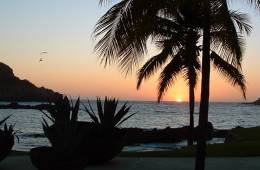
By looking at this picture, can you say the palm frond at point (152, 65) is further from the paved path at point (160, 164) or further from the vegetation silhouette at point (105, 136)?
the vegetation silhouette at point (105, 136)

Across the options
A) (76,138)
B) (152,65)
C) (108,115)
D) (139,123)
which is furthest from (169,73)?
(139,123)

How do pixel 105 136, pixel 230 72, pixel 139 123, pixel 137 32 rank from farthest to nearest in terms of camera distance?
1. pixel 139 123
2. pixel 230 72
3. pixel 105 136
4. pixel 137 32

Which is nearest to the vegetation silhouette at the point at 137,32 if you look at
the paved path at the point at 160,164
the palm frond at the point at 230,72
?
the paved path at the point at 160,164

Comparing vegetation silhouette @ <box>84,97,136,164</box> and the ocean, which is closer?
vegetation silhouette @ <box>84,97,136,164</box>

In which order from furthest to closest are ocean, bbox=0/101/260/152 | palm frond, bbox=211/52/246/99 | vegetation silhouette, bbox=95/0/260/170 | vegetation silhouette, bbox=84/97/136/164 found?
ocean, bbox=0/101/260/152 → palm frond, bbox=211/52/246/99 → vegetation silhouette, bbox=84/97/136/164 → vegetation silhouette, bbox=95/0/260/170

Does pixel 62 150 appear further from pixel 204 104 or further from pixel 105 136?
pixel 204 104

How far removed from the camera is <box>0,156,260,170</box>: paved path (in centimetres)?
1284

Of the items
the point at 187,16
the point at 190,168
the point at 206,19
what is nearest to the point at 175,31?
the point at 187,16

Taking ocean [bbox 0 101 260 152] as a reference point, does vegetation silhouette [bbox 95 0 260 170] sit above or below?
above

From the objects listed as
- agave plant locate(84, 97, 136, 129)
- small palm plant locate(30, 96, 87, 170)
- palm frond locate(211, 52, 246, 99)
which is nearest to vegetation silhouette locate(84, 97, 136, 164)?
agave plant locate(84, 97, 136, 129)

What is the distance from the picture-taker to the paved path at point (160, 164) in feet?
42.1

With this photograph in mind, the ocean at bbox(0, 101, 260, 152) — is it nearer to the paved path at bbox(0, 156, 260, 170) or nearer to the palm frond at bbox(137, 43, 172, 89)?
the palm frond at bbox(137, 43, 172, 89)

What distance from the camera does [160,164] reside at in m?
13.4

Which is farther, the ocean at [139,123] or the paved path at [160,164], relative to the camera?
the ocean at [139,123]
